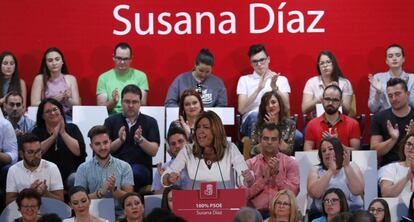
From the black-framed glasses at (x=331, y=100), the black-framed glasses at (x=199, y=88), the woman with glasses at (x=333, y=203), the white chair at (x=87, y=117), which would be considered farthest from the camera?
the black-framed glasses at (x=199, y=88)

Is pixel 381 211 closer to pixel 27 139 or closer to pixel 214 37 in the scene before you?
pixel 27 139

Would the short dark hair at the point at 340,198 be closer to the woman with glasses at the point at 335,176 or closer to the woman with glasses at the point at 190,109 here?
the woman with glasses at the point at 335,176

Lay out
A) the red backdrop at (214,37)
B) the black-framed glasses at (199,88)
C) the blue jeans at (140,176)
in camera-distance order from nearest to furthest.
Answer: the blue jeans at (140,176)
the black-framed glasses at (199,88)
the red backdrop at (214,37)

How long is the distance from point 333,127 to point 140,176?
188 cm

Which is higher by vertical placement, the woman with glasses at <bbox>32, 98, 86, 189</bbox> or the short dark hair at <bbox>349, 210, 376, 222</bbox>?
the woman with glasses at <bbox>32, 98, 86, 189</bbox>

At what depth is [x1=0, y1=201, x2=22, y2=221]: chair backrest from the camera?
30.2 ft

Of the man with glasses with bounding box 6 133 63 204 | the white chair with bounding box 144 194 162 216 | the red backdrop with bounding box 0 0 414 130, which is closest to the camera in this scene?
the white chair with bounding box 144 194 162 216

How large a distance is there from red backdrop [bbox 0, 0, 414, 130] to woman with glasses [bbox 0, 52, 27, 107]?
0.93 metres

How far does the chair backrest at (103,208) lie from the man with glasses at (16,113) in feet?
5.55

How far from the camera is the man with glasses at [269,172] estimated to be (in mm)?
9125

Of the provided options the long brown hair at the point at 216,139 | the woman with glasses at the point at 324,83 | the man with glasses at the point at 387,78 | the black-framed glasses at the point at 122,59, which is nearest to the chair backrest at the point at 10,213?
the long brown hair at the point at 216,139

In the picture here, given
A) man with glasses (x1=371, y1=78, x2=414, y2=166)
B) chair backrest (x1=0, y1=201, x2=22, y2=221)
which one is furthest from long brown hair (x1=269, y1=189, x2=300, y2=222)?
chair backrest (x1=0, y1=201, x2=22, y2=221)

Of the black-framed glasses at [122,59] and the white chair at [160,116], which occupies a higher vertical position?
the black-framed glasses at [122,59]

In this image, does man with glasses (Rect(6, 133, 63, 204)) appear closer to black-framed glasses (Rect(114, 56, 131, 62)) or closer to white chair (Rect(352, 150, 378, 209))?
black-framed glasses (Rect(114, 56, 131, 62))
